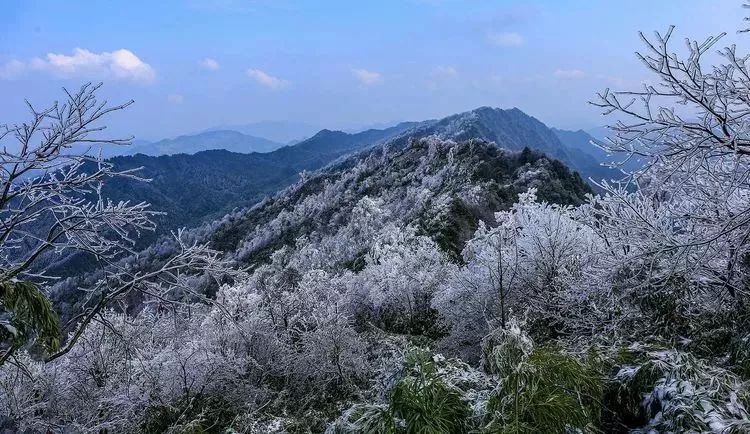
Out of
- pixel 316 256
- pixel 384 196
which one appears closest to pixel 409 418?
pixel 316 256

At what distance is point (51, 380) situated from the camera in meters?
20.8

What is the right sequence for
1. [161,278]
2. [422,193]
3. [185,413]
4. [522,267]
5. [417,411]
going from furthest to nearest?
[422,193], [522,267], [185,413], [161,278], [417,411]

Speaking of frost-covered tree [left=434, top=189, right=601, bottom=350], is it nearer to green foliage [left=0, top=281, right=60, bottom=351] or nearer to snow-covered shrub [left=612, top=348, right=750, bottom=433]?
snow-covered shrub [left=612, top=348, right=750, bottom=433]

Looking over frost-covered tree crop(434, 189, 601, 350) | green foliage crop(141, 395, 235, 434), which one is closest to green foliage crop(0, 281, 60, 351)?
green foliage crop(141, 395, 235, 434)

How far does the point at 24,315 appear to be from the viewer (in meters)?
4.95

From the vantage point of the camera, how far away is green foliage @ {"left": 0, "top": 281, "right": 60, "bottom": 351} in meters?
4.77

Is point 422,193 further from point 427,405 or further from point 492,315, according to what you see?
point 427,405

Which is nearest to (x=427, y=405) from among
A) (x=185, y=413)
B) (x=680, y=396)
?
(x=680, y=396)

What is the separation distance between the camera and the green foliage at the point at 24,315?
15.7 feet

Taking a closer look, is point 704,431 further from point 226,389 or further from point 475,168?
point 475,168

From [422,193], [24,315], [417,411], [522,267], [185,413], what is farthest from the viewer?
[422,193]

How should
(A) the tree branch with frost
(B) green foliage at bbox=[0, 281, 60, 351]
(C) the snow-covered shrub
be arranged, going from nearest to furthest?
(C) the snow-covered shrub, (B) green foliage at bbox=[0, 281, 60, 351], (A) the tree branch with frost

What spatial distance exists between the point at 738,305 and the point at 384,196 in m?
83.3

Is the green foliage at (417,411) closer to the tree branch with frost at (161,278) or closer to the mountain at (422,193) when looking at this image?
the tree branch with frost at (161,278)
